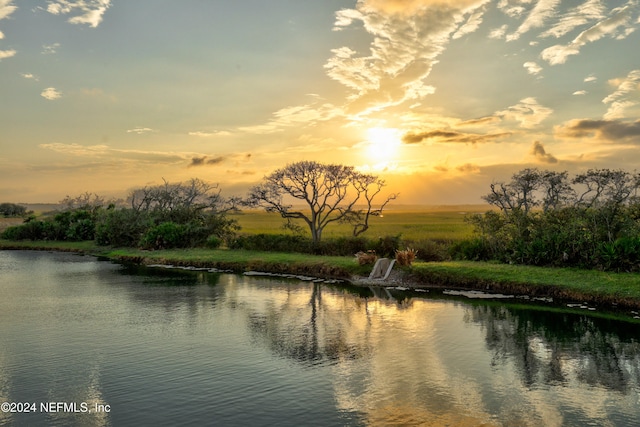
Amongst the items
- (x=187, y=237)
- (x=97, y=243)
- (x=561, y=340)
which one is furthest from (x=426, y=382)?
(x=97, y=243)

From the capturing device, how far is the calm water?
1240 cm

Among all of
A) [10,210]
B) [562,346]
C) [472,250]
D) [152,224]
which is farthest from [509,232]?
[10,210]

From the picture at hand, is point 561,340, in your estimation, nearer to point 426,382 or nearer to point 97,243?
point 426,382

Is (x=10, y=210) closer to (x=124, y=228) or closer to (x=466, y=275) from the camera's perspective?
(x=124, y=228)

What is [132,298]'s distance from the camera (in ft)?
95.8

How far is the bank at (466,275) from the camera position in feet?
88.5

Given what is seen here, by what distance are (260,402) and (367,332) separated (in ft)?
28.2

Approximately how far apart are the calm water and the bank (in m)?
3.76

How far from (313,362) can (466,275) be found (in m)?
18.5

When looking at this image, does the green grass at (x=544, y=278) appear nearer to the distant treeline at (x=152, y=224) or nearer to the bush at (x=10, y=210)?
the distant treeline at (x=152, y=224)

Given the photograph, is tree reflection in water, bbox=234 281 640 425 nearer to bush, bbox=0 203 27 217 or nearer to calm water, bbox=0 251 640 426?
calm water, bbox=0 251 640 426

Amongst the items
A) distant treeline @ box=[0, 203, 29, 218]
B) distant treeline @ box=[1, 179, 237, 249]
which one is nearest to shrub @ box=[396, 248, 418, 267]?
distant treeline @ box=[1, 179, 237, 249]

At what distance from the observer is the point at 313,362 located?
16484 mm

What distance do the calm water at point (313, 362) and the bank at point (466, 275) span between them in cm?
376
